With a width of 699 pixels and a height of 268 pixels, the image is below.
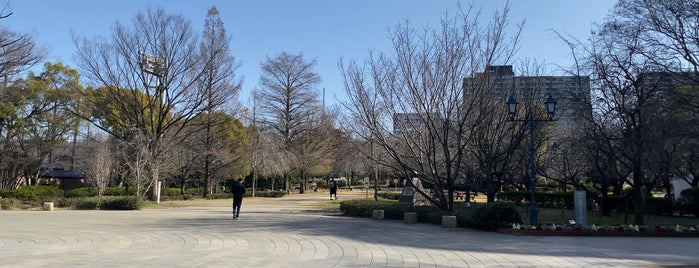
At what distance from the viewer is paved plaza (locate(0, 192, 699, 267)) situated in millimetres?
9242

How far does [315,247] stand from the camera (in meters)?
11.2

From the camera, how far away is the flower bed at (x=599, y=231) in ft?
46.1

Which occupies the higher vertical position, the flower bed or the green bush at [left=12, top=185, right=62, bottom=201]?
the green bush at [left=12, top=185, right=62, bottom=201]

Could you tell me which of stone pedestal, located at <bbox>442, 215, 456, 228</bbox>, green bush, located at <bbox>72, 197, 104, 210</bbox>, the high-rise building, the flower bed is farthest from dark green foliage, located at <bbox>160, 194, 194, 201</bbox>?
the flower bed

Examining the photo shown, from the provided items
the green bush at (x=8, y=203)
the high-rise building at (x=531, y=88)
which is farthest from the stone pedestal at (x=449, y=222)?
the green bush at (x=8, y=203)

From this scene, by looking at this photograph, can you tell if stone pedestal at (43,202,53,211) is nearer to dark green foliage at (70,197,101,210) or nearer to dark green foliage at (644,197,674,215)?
dark green foliage at (70,197,101,210)

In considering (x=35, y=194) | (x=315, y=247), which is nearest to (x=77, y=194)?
(x=35, y=194)

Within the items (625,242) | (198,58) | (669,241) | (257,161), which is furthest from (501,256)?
(257,161)

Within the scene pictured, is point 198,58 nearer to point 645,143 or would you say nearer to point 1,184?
point 1,184

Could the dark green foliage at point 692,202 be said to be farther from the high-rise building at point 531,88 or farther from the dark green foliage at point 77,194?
the dark green foliage at point 77,194

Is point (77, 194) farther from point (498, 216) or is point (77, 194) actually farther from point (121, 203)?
point (498, 216)

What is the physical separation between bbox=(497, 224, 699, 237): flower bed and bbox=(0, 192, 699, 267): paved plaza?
1.62 feet

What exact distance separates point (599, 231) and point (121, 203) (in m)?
21.6

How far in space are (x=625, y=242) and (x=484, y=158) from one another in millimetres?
8733
